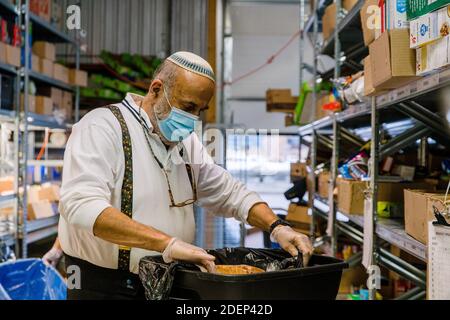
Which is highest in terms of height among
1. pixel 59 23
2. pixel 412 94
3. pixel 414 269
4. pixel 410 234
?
pixel 59 23

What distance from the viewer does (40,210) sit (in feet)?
11.9

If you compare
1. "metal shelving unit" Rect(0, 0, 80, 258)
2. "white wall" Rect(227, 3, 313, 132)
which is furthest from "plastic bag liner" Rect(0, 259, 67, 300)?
"white wall" Rect(227, 3, 313, 132)

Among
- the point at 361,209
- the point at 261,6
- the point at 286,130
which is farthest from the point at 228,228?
the point at 261,6

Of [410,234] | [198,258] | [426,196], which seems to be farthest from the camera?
[410,234]

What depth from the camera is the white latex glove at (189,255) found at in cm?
107

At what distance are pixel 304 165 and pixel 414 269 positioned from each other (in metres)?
1.98

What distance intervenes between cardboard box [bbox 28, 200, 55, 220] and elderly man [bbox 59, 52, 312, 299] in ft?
7.35

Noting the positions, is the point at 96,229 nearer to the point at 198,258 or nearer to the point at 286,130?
the point at 198,258

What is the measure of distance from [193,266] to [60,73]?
3.44 meters

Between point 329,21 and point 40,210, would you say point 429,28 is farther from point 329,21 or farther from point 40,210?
point 40,210

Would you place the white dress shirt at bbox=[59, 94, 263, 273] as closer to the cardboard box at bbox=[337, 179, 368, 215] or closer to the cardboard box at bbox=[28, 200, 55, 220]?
the cardboard box at bbox=[337, 179, 368, 215]

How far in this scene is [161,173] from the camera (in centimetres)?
141


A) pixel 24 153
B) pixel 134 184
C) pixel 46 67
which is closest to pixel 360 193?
pixel 134 184

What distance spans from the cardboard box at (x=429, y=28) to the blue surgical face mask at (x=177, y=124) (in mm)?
692
